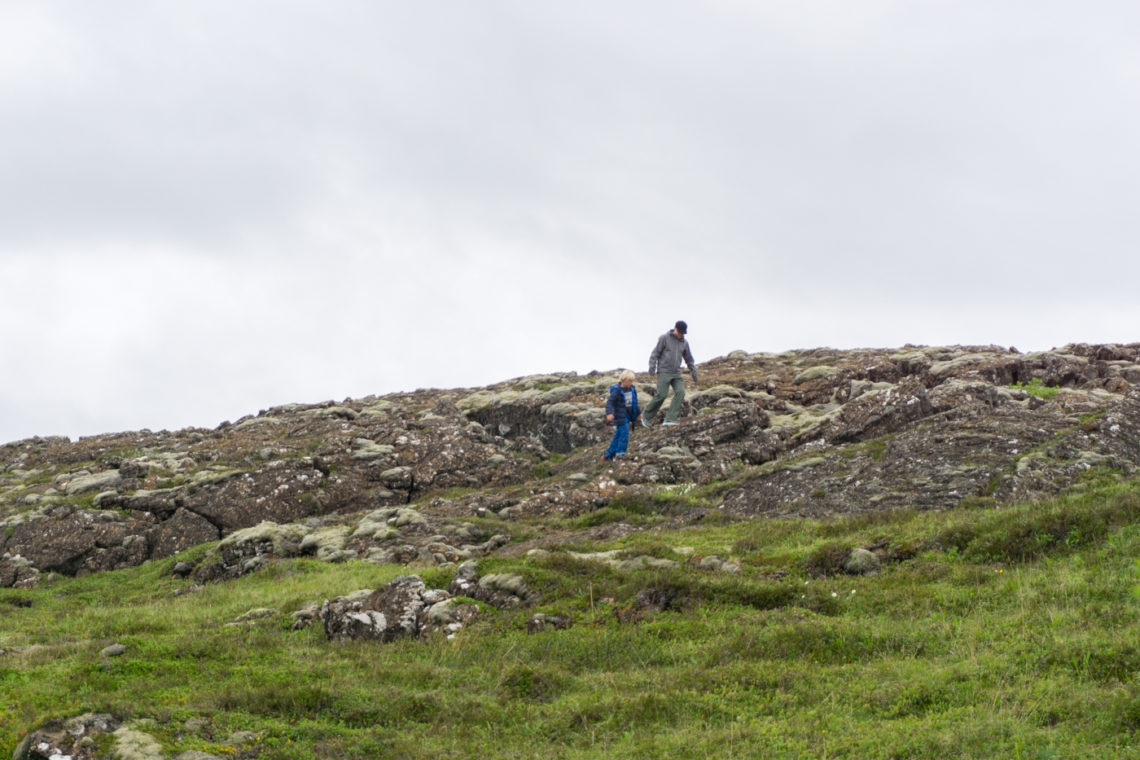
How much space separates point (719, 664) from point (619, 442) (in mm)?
18483

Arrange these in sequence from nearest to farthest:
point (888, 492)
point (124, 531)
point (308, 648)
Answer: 1. point (308, 648)
2. point (888, 492)
3. point (124, 531)

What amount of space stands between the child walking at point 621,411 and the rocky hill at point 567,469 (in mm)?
780

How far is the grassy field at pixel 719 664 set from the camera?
10016 millimetres

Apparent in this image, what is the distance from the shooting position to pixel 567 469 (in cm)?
3284

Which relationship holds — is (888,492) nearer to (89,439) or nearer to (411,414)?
(411,414)

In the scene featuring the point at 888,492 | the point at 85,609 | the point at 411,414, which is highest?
the point at 411,414

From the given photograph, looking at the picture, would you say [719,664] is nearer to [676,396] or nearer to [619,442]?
[619,442]

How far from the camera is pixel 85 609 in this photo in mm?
22078

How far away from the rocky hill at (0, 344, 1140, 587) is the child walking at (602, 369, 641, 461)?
780 mm

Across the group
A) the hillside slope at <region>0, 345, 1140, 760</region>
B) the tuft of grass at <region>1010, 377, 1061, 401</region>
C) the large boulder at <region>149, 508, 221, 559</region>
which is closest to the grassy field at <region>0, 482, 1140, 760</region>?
the hillside slope at <region>0, 345, 1140, 760</region>

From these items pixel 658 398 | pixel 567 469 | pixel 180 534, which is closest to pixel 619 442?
pixel 658 398

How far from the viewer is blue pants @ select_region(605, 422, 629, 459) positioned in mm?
30891

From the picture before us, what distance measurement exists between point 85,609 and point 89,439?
41059mm

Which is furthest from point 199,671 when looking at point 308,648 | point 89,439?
point 89,439
